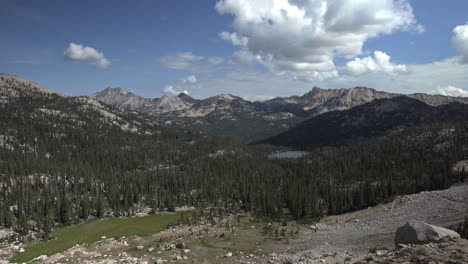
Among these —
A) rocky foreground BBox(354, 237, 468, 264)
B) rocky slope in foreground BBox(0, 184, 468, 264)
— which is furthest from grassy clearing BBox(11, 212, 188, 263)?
rocky foreground BBox(354, 237, 468, 264)

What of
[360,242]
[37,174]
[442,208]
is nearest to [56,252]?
[360,242]

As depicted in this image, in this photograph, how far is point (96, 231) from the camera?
9512 cm

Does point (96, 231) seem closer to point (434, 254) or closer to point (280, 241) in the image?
point (280, 241)

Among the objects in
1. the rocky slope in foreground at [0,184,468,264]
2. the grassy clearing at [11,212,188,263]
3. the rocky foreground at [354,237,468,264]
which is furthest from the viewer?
the grassy clearing at [11,212,188,263]

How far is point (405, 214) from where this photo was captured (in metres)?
86.0

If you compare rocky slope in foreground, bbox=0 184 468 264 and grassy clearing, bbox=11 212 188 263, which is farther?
grassy clearing, bbox=11 212 188 263

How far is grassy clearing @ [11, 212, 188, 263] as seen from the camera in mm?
75500

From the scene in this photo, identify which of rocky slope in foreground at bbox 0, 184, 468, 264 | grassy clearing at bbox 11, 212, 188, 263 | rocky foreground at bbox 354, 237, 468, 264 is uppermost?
rocky foreground at bbox 354, 237, 468, 264

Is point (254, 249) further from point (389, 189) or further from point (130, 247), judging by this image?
point (389, 189)

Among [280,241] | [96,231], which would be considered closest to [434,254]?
[280,241]

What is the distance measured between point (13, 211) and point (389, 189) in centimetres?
15997

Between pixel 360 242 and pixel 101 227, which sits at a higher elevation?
pixel 360 242

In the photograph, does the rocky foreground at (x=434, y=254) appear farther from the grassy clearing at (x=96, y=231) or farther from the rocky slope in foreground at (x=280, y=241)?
the grassy clearing at (x=96, y=231)

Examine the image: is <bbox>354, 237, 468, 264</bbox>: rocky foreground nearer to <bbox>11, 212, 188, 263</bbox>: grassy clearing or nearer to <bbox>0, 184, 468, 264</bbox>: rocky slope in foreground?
<bbox>0, 184, 468, 264</bbox>: rocky slope in foreground
